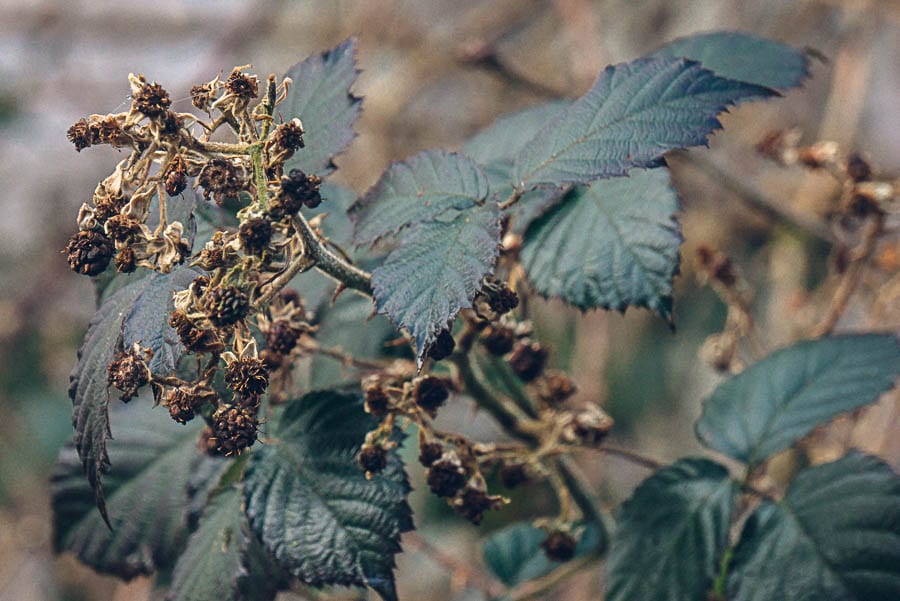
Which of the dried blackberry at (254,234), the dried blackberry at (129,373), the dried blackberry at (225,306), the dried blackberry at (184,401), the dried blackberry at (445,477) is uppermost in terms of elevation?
the dried blackberry at (254,234)

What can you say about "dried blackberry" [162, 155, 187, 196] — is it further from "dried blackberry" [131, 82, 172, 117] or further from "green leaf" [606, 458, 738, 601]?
"green leaf" [606, 458, 738, 601]

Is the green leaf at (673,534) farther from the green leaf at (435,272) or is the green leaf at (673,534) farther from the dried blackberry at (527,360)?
the green leaf at (435,272)

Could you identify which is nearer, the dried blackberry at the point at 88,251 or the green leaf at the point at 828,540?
the dried blackberry at the point at 88,251

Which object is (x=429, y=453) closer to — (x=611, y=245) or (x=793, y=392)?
(x=611, y=245)

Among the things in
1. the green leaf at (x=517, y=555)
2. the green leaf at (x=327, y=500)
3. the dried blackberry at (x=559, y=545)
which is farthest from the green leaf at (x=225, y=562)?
the green leaf at (x=517, y=555)

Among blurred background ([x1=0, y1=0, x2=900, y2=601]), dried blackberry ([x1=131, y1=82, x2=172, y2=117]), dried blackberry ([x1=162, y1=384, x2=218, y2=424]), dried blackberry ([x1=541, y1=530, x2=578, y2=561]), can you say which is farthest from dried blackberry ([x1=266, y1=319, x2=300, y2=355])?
blurred background ([x1=0, y1=0, x2=900, y2=601])

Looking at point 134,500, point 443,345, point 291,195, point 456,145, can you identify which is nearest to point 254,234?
point 291,195
